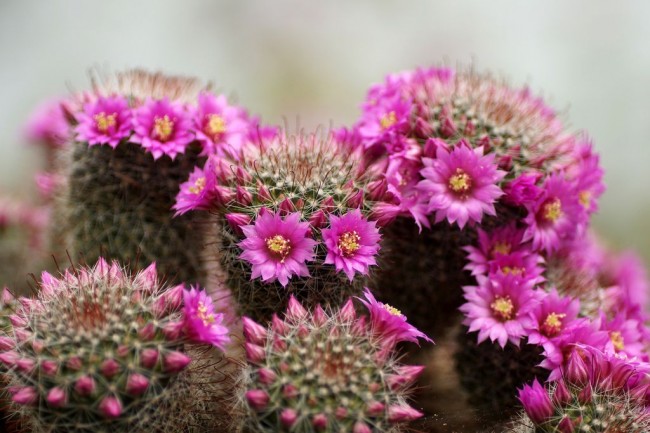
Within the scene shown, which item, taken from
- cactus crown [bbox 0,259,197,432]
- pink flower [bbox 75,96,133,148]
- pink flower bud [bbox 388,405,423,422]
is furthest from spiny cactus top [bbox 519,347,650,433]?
pink flower [bbox 75,96,133,148]

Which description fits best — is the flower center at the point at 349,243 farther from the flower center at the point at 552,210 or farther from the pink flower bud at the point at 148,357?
the flower center at the point at 552,210

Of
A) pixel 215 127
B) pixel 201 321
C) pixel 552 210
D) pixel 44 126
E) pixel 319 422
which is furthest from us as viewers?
pixel 44 126

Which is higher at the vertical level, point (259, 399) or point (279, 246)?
point (279, 246)

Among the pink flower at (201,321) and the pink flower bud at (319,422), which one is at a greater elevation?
the pink flower bud at (319,422)

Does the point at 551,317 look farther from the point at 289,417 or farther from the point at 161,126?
the point at 161,126

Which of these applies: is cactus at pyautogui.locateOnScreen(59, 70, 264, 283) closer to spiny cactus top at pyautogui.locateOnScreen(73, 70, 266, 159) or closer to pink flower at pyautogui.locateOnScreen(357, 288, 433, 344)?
spiny cactus top at pyautogui.locateOnScreen(73, 70, 266, 159)

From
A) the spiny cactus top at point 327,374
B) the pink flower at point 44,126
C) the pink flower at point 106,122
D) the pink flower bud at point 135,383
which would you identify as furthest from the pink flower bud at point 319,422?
the pink flower at point 44,126

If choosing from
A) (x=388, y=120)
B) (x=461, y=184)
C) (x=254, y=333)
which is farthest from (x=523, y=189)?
(x=254, y=333)
